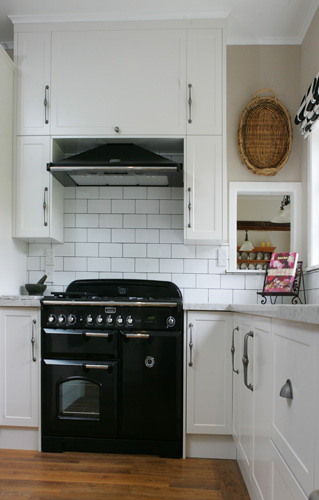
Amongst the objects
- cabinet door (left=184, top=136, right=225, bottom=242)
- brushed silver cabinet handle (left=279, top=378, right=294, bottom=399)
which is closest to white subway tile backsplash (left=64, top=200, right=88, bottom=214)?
cabinet door (left=184, top=136, right=225, bottom=242)

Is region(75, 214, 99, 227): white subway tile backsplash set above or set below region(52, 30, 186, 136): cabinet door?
below

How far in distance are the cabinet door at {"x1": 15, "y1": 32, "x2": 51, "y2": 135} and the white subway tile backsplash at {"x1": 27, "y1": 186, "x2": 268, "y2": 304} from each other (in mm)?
564

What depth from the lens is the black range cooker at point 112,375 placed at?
2666 millimetres

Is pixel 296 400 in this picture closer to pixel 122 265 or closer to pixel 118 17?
pixel 122 265

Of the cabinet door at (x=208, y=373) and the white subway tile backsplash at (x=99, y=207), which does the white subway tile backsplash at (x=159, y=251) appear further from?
the cabinet door at (x=208, y=373)

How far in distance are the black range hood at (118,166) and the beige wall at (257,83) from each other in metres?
0.53

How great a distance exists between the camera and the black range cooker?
8.75 ft

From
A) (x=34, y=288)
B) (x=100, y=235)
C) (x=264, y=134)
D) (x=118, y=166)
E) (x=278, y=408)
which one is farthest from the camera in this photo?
(x=100, y=235)

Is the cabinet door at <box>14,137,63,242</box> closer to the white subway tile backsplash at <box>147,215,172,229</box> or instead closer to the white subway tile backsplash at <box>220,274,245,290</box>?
the white subway tile backsplash at <box>147,215,172,229</box>

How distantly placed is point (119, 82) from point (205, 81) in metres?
0.60

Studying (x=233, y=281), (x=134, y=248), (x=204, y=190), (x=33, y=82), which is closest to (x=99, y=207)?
(x=134, y=248)

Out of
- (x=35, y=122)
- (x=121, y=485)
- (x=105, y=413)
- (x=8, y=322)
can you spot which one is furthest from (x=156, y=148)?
(x=121, y=485)

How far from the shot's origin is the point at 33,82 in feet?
10.5

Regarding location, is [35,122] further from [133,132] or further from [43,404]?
[43,404]
